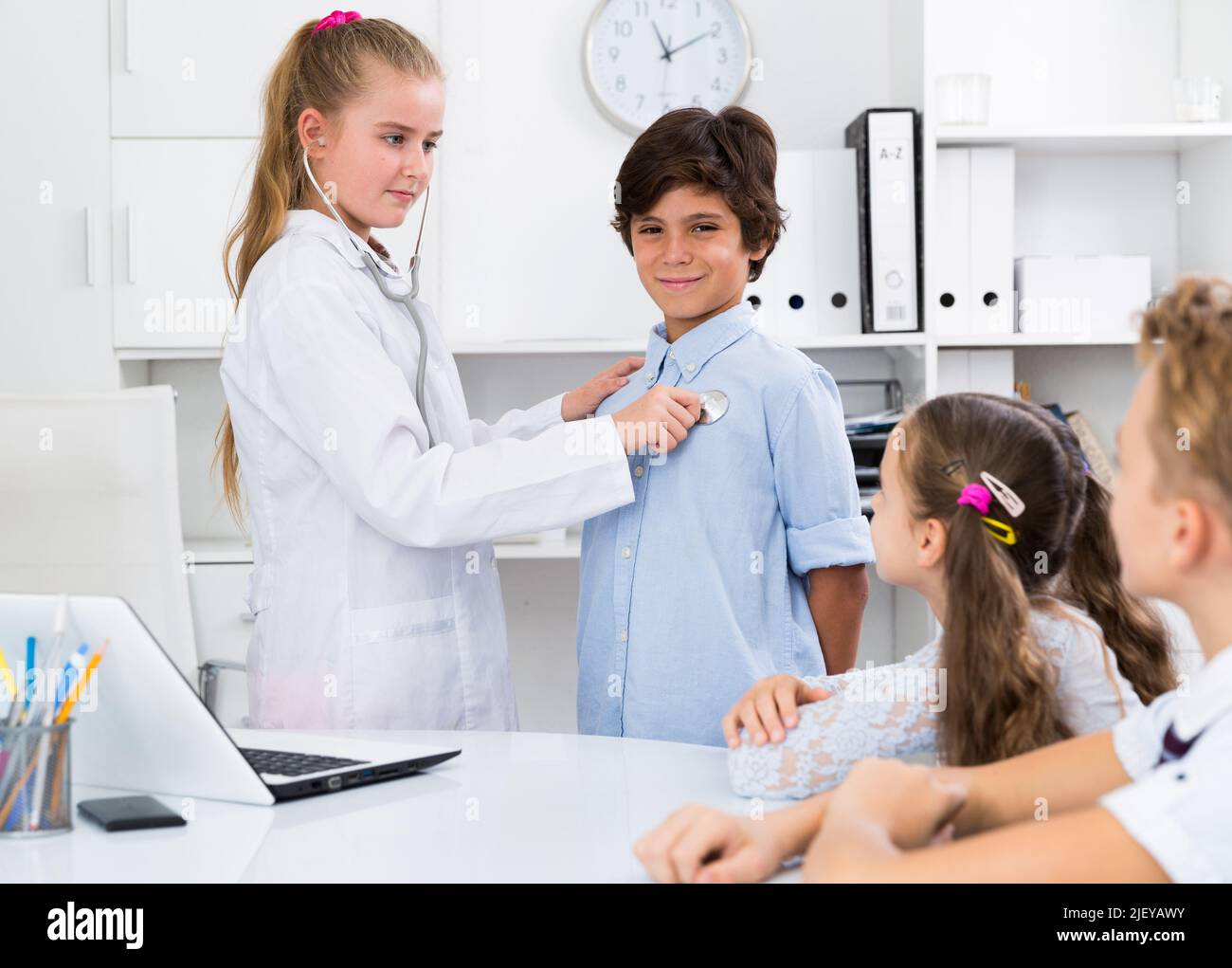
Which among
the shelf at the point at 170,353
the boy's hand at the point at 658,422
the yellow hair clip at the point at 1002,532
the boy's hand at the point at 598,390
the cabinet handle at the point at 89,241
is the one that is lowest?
the yellow hair clip at the point at 1002,532

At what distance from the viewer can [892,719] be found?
1.03 m

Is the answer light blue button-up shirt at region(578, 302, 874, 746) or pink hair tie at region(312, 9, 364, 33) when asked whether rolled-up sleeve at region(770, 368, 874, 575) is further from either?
pink hair tie at region(312, 9, 364, 33)

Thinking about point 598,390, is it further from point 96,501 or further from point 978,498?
point 96,501

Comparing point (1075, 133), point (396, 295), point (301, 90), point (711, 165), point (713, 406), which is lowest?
point (713, 406)

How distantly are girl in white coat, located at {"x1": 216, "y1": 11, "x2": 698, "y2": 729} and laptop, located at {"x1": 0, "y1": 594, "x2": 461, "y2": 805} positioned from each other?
0.33 metres

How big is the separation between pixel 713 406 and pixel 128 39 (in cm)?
163

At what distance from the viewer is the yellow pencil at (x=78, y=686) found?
36.6 inches

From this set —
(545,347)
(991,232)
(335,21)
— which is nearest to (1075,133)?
(991,232)

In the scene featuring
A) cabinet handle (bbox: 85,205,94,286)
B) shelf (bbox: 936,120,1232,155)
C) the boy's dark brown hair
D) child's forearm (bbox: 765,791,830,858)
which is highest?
shelf (bbox: 936,120,1232,155)

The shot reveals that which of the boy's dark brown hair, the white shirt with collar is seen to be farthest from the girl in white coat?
the white shirt with collar

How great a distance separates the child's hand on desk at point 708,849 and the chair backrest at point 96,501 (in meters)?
1.51

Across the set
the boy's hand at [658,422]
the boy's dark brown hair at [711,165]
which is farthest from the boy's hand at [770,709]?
the boy's dark brown hair at [711,165]

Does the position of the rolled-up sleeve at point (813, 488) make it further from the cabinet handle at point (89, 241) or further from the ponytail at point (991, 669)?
the cabinet handle at point (89, 241)

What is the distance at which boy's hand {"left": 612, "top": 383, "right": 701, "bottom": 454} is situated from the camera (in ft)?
4.60
